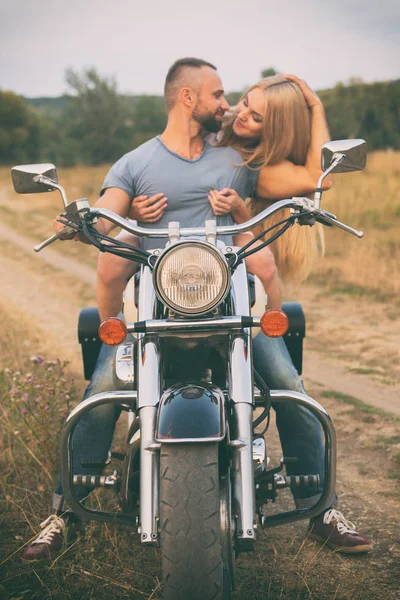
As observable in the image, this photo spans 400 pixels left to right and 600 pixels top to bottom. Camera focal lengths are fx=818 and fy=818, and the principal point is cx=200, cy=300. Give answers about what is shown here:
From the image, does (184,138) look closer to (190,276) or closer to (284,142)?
(284,142)

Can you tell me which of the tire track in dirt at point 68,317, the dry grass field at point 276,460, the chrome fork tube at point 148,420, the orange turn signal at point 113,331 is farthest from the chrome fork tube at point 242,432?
the tire track in dirt at point 68,317

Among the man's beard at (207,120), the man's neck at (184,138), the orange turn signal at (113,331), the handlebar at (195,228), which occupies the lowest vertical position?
the orange turn signal at (113,331)

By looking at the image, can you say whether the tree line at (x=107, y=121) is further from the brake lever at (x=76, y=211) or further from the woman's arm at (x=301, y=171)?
the brake lever at (x=76, y=211)

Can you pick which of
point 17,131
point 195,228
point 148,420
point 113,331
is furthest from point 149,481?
point 17,131

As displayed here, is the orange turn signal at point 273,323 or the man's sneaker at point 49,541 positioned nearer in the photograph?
the orange turn signal at point 273,323

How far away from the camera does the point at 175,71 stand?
396 cm

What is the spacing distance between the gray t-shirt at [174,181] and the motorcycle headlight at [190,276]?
1.04 meters

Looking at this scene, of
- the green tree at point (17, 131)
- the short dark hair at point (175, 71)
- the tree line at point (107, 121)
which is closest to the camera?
the short dark hair at point (175, 71)

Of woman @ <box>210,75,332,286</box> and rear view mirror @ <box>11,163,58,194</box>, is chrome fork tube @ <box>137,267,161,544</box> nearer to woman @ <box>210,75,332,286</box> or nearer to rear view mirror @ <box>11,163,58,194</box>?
rear view mirror @ <box>11,163,58,194</box>

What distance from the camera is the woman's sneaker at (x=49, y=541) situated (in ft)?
10.9

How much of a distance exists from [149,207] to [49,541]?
4.82ft

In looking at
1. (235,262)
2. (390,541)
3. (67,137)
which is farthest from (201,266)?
(67,137)

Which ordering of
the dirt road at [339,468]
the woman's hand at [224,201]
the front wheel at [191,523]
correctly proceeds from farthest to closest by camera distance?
1. the woman's hand at [224,201]
2. the dirt road at [339,468]
3. the front wheel at [191,523]

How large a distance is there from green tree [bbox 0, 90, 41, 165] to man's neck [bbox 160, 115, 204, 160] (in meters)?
45.0
